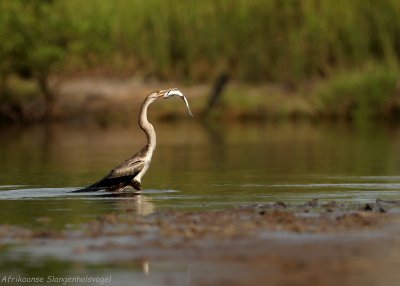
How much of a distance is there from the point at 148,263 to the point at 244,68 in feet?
116

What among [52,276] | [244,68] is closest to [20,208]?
[52,276]

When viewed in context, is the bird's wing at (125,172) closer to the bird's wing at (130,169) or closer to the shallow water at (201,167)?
the bird's wing at (130,169)

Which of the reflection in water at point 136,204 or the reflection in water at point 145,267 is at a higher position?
the reflection in water at point 145,267

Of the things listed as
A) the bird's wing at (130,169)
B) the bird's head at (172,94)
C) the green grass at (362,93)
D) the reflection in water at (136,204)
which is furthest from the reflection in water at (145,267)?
the green grass at (362,93)

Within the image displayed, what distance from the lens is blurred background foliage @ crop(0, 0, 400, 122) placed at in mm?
44812

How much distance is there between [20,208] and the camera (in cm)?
1661

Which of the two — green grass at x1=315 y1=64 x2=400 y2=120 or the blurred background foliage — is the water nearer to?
green grass at x1=315 y1=64 x2=400 y2=120

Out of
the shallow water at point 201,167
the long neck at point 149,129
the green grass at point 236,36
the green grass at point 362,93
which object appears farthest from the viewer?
the green grass at point 236,36

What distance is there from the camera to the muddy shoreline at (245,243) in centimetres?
1127

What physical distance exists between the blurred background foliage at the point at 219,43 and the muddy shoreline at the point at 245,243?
28993 millimetres

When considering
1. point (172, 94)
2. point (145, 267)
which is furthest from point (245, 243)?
point (172, 94)

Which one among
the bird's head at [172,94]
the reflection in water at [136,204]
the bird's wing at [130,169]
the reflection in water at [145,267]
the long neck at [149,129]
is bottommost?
the reflection in water at [136,204]

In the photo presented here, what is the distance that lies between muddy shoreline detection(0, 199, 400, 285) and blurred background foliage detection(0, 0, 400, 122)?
29.0 m

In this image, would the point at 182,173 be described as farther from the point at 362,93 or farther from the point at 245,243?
the point at 362,93
